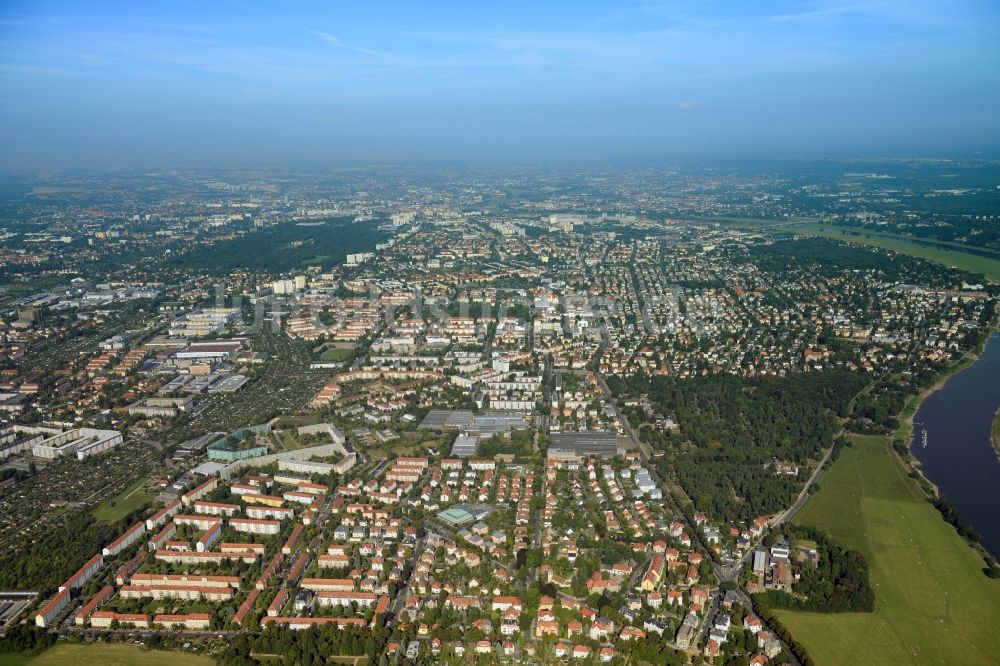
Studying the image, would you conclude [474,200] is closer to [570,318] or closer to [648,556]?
[570,318]

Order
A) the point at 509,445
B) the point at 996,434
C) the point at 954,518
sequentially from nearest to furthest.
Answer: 1. the point at 954,518
2. the point at 509,445
3. the point at 996,434

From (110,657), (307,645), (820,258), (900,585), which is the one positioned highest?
(820,258)

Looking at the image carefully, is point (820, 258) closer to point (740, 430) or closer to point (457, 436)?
point (740, 430)

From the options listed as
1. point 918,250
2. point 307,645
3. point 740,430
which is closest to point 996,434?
point 740,430

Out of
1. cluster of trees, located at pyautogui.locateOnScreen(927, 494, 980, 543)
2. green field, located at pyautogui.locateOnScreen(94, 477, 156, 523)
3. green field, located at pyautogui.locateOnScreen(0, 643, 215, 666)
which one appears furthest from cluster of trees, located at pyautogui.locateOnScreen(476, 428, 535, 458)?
cluster of trees, located at pyautogui.locateOnScreen(927, 494, 980, 543)

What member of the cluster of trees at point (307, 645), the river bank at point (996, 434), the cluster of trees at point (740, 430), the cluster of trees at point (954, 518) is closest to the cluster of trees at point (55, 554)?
the cluster of trees at point (307, 645)

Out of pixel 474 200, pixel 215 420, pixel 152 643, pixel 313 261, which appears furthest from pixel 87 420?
pixel 474 200
